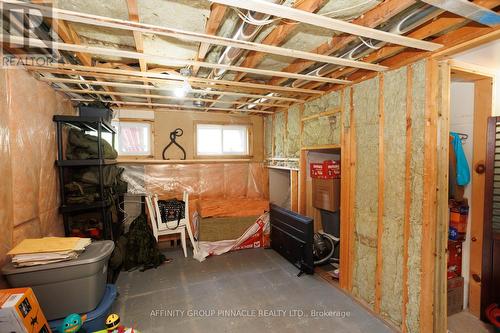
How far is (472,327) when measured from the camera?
219cm

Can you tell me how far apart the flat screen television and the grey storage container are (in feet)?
7.35

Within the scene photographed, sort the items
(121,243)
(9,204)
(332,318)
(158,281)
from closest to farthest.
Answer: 1. (9,204)
2. (332,318)
3. (158,281)
4. (121,243)

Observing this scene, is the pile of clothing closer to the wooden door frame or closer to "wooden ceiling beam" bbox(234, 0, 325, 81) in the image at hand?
"wooden ceiling beam" bbox(234, 0, 325, 81)

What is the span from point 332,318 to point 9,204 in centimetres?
294

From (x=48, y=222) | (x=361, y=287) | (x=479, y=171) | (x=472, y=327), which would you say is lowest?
(x=472, y=327)

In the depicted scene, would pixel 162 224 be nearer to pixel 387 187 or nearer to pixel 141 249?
pixel 141 249

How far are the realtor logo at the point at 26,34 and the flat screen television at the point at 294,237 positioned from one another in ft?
9.94

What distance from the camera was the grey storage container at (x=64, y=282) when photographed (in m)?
1.66

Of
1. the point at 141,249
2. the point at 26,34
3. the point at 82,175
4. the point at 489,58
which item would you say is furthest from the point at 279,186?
the point at 26,34

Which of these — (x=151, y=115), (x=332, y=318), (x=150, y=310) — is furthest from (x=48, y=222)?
(x=332, y=318)

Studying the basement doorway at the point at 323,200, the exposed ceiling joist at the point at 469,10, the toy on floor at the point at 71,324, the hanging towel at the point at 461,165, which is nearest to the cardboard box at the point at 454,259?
the hanging towel at the point at 461,165

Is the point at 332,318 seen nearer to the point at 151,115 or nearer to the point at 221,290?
the point at 221,290

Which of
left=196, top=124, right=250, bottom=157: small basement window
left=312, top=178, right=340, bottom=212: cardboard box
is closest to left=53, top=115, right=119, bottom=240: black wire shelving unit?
left=196, top=124, right=250, bottom=157: small basement window

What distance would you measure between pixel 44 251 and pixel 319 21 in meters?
2.40
